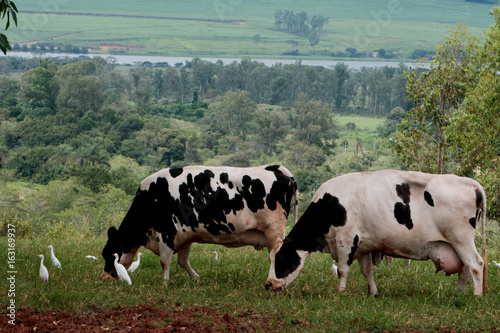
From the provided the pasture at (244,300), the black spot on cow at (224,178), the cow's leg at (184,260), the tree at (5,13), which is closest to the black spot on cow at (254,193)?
the black spot on cow at (224,178)

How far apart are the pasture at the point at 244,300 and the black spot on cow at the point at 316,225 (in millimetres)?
600

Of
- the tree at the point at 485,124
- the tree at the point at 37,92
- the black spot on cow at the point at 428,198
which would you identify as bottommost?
the tree at the point at 37,92

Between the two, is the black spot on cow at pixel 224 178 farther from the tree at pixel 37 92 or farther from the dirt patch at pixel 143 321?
the tree at pixel 37 92

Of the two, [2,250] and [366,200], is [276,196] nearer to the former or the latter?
[366,200]

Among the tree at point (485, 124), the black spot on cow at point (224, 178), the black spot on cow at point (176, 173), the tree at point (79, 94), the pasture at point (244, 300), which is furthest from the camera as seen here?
the tree at point (79, 94)

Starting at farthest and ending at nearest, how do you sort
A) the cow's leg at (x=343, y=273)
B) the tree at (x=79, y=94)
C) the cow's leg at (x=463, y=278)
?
the tree at (x=79, y=94) → the cow's leg at (x=343, y=273) → the cow's leg at (x=463, y=278)

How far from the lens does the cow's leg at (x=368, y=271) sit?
9.41 metres

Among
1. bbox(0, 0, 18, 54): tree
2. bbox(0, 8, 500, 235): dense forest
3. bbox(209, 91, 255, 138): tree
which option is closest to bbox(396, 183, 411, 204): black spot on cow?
bbox(0, 0, 18, 54): tree

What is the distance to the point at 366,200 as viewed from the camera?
9.29m

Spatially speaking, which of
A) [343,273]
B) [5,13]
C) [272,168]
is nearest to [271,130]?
[272,168]

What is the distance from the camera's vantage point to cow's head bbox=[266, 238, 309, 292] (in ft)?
31.2

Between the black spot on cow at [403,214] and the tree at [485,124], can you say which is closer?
the black spot on cow at [403,214]

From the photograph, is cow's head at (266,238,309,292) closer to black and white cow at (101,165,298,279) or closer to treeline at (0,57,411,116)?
A: black and white cow at (101,165,298,279)

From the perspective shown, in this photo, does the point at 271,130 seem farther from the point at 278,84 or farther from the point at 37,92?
the point at 278,84
